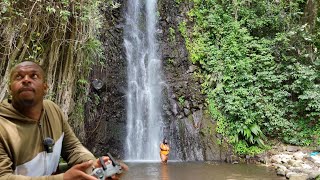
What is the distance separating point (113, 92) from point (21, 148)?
36.7ft

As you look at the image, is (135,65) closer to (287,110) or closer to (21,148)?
(287,110)

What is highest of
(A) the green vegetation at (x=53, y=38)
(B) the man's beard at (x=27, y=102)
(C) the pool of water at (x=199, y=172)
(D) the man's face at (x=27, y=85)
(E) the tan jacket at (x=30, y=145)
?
(A) the green vegetation at (x=53, y=38)

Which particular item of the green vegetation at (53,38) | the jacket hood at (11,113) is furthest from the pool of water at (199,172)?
the jacket hood at (11,113)

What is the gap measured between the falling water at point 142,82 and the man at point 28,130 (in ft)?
33.7

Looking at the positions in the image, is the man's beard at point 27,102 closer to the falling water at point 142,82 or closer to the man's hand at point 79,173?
the man's hand at point 79,173

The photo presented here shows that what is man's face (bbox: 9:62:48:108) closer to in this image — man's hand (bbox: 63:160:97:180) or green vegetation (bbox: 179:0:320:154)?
man's hand (bbox: 63:160:97:180)

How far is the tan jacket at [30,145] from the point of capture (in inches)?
66.7

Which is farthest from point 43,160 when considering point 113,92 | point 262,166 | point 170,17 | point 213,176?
point 170,17

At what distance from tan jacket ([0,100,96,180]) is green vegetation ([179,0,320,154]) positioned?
34.4 ft

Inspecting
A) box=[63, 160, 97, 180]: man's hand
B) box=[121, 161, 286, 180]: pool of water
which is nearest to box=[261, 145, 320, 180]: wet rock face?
box=[121, 161, 286, 180]: pool of water

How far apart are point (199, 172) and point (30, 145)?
7.88 metres

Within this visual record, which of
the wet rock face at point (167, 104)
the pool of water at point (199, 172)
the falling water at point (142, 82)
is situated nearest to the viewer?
the pool of water at point (199, 172)

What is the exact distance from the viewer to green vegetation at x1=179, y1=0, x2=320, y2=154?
12.1 meters

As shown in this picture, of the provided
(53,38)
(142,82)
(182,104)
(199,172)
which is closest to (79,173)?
(53,38)
